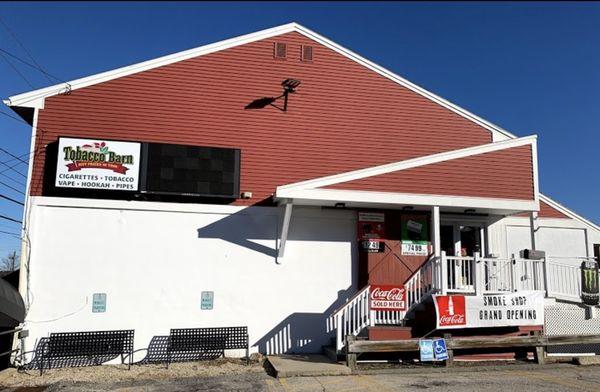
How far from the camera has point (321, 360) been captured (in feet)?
36.1

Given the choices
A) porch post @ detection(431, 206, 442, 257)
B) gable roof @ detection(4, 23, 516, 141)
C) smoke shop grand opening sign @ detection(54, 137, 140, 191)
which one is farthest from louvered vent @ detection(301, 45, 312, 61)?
porch post @ detection(431, 206, 442, 257)

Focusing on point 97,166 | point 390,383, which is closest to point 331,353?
point 390,383

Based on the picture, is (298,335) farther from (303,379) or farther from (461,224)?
(461,224)

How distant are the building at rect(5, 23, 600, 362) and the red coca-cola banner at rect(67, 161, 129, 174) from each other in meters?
0.03

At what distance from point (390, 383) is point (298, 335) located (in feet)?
11.7

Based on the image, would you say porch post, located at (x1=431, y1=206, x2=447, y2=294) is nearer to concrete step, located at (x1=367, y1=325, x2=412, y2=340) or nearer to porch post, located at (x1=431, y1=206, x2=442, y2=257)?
porch post, located at (x1=431, y1=206, x2=442, y2=257)

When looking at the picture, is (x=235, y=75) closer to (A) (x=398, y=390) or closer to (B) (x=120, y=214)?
(B) (x=120, y=214)

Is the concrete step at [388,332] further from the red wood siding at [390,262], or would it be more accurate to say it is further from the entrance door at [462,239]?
the entrance door at [462,239]

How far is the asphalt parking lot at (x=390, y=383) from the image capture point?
8.83 meters

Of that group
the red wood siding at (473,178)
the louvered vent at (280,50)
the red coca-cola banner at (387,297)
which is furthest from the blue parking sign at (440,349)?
the louvered vent at (280,50)

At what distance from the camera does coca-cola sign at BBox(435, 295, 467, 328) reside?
1084cm

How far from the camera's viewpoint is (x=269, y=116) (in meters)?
13.2

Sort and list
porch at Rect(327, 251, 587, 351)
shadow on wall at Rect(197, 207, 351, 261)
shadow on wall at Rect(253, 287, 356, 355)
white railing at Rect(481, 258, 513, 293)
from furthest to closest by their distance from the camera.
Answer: shadow on wall at Rect(197, 207, 351, 261) < shadow on wall at Rect(253, 287, 356, 355) < white railing at Rect(481, 258, 513, 293) < porch at Rect(327, 251, 587, 351)

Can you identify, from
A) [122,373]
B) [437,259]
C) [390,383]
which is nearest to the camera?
[390,383]
